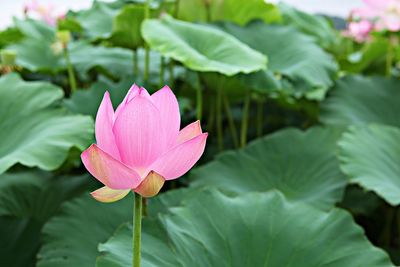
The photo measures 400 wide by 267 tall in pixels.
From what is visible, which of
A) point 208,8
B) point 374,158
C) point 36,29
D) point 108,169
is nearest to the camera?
point 108,169

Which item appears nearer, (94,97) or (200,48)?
(200,48)

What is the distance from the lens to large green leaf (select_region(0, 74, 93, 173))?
794mm

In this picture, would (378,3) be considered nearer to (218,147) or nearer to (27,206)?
(218,147)

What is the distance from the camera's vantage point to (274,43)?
51.0 inches

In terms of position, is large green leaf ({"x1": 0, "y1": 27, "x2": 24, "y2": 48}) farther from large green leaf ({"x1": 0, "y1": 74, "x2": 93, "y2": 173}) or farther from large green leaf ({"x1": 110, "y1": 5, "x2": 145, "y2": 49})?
large green leaf ({"x1": 0, "y1": 74, "x2": 93, "y2": 173})

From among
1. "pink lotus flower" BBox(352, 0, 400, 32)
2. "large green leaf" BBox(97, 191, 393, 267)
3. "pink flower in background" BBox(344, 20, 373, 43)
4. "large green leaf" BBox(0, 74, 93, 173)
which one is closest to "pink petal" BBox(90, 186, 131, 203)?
"large green leaf" BBox(97, 191, 393, 267)

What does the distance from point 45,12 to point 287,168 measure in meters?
0.99

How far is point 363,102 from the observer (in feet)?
4.45

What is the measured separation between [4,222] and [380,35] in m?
1.25

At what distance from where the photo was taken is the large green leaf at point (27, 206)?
37.2 inches

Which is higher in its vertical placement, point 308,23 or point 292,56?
point 292,56

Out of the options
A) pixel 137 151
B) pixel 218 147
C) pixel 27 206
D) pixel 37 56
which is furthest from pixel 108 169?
pixel 37 56

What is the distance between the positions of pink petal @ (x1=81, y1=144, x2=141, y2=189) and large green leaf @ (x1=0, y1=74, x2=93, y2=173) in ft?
1.02

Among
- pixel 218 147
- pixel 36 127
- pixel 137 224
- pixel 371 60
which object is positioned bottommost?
pixel 218 147
